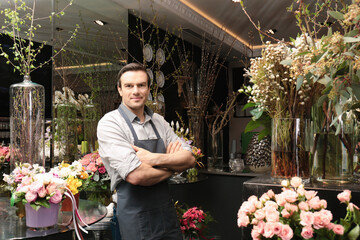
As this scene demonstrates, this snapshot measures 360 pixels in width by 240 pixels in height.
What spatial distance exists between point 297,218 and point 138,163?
0.95 meters

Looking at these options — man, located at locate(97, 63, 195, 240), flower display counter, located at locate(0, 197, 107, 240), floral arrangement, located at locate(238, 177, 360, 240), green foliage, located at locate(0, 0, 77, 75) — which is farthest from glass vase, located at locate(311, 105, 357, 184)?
green foliage, located at locate(0, 0, 77, 75)

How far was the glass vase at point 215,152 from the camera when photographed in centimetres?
404

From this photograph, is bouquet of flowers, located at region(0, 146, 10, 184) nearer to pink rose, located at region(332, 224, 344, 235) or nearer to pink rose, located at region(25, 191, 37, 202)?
pink rose, located at region(25, 191, 37, 202)

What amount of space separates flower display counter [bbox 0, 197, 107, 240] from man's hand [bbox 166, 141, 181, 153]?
49cm

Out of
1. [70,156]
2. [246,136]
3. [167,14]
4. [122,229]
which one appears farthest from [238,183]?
[246,136]

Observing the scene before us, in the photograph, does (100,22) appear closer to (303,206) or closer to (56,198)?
(56,198)

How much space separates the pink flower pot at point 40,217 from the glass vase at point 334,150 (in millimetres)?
1172

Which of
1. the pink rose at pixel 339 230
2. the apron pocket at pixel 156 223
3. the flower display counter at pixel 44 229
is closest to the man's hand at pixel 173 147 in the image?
the apron pocket at pixel 156 223

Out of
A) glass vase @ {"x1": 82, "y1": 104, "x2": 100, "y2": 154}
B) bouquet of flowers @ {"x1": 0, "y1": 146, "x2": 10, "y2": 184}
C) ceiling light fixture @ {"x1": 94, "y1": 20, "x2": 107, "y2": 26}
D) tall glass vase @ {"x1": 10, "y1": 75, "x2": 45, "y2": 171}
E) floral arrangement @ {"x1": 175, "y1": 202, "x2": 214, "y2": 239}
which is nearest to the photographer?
tall glass vase @ {"x1": 10, "y1": 75, "x2": 45, "y2": 171}

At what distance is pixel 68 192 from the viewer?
176 centimetres

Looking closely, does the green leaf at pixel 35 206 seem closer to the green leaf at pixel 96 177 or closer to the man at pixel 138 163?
the man at pixel 138 163

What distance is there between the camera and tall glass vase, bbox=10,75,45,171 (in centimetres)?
233

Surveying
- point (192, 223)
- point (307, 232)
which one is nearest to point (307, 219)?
point (307, 232)

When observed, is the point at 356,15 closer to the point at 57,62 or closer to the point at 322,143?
the point at 322,143
